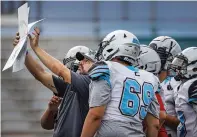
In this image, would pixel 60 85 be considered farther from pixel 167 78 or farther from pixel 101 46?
pixel 167 78

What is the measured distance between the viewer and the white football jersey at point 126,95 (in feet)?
15.3

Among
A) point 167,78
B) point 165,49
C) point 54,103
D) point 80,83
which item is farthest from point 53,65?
point 165,49

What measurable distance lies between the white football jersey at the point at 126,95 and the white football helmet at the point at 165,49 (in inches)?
68.5

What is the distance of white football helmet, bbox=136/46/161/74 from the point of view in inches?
236

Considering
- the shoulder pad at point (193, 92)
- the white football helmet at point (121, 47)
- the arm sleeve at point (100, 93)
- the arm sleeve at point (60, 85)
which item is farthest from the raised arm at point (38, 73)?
the shoulder pad at point (193, 92)

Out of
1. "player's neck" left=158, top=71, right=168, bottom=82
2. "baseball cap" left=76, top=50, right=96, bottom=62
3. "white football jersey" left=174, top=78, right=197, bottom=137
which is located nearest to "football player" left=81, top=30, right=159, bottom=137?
"baseball cap" left=76, top=50, right=96, bottom=62

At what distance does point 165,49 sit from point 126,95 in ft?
6.60

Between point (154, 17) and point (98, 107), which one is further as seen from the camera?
point (154, 17)

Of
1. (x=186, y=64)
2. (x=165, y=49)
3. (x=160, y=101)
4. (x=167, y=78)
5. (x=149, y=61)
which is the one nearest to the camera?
(x=160, y=101)

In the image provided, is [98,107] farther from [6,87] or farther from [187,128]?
[6,87]

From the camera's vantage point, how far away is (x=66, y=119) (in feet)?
17.0

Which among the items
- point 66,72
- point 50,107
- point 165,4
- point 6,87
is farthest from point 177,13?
point 66,72

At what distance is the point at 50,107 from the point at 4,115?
16.8 ft

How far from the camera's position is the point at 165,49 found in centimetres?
660
